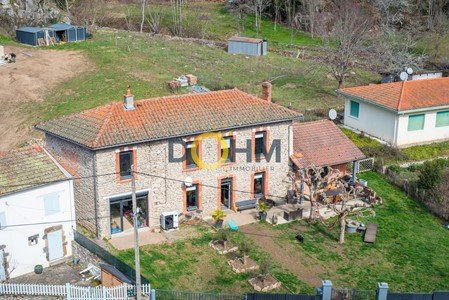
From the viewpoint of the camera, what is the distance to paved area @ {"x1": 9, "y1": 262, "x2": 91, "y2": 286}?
27.5m

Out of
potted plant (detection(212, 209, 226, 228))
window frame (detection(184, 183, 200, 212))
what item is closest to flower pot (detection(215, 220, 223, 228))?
potted plant (detection(212, 209, 226, 228))

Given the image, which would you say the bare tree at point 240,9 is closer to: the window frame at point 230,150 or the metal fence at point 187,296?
the window frame at point 230,150

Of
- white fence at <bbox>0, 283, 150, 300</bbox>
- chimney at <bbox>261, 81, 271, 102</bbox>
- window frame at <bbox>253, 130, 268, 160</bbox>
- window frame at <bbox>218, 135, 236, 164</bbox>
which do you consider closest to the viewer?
white fence at <bbox>0, 283, 150, 300</bbox>

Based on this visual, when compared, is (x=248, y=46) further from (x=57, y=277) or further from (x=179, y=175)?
(x=57, y=277)

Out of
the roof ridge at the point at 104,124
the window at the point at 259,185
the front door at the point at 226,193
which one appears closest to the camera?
the roof ridge at the point at 104,124

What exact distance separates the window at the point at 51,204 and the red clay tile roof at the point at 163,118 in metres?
2.86

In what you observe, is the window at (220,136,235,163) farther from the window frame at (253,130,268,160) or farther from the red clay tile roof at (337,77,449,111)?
the red clay tile roof at (337,77,449,111)

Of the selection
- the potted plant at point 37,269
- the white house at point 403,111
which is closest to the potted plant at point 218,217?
the potted plant at point 37,269

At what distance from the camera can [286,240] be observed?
3100 cm

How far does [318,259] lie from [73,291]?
11637 mm

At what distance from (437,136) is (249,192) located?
60.4 feet

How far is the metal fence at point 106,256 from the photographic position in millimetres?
25422

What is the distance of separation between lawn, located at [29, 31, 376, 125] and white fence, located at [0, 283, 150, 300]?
23447 millimetres

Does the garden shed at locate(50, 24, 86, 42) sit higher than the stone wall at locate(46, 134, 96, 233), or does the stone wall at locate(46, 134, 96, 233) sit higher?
the garden shed at locate(50, 24, 86, 42)
